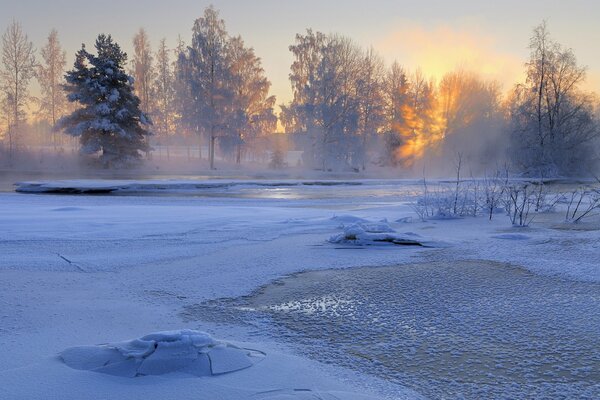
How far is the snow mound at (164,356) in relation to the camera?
2158mm

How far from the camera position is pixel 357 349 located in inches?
101

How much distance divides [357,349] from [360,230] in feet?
11.7

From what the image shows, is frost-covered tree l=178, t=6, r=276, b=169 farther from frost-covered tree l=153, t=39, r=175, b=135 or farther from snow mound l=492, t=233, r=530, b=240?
snow mound l=492, t=233, r=530, b=240

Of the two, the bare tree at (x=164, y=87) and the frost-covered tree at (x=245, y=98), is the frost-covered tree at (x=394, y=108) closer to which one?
the frost-covered tree at (x=245, y=98)

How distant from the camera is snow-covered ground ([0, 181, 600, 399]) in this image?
80.8 inches

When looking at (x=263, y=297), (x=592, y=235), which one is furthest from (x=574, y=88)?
(x=263, y=297)

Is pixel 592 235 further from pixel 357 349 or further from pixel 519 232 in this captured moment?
pixel 357 349

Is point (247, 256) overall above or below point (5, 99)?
below

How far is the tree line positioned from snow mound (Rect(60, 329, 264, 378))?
1238 inches

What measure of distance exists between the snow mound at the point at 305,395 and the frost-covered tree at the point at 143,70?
1868 inches

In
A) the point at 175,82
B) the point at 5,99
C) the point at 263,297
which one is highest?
the point at 175,82

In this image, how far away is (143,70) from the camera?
46469 millimetres

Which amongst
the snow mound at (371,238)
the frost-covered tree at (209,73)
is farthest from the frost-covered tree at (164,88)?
the snow mound at (371,238)

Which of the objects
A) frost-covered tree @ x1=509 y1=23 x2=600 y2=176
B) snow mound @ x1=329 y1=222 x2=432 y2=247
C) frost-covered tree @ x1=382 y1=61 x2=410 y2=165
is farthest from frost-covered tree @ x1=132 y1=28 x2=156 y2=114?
snow mound @ x1=329 y1=222 x2=432 y2=247
